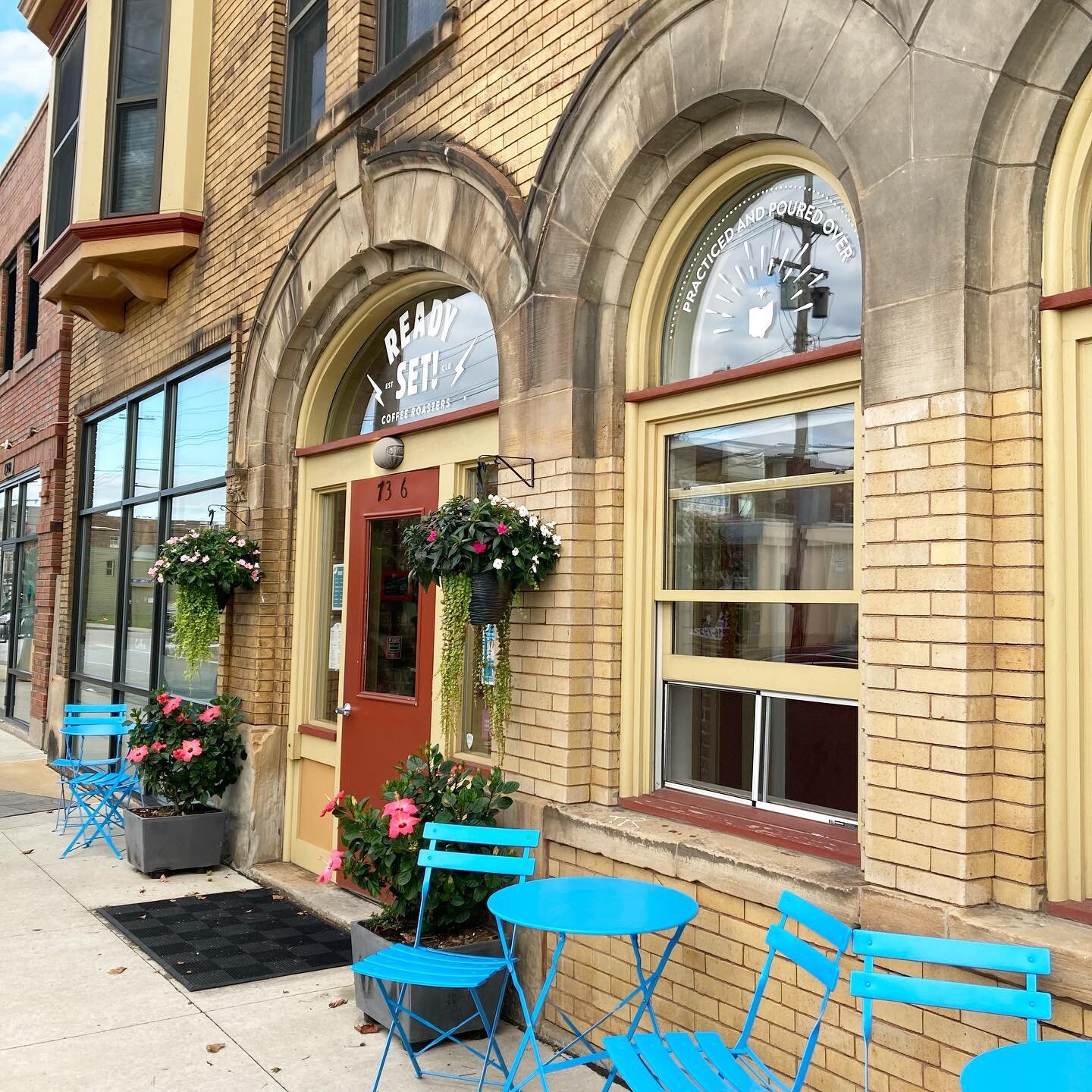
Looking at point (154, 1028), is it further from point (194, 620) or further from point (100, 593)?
point (100, 593)

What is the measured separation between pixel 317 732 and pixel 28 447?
345 inches

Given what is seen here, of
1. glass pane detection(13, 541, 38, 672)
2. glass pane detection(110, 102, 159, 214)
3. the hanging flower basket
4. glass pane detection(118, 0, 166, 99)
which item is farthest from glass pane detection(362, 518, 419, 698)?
glass pane detection(13, 541, 38, 672)

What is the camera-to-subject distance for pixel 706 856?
396 cm

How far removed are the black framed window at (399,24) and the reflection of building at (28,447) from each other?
703 centimetres

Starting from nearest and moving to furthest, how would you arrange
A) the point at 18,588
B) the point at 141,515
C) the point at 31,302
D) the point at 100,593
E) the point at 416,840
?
the point at 416,840
the point at 141,515
the point at 100,593
the point at 31,302
the point at 18,588

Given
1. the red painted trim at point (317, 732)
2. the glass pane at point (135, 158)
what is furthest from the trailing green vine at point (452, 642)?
the glass pane at point (135, 158)

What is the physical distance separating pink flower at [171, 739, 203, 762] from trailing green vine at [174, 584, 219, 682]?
45 cm

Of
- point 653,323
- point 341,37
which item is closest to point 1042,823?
point 653,323

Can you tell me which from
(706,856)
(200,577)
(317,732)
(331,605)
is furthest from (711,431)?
(200,577)

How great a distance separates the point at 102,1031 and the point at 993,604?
3.90 metres

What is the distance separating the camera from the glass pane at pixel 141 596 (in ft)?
32.2

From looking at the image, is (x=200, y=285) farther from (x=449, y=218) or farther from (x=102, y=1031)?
(x=102, y=1031)

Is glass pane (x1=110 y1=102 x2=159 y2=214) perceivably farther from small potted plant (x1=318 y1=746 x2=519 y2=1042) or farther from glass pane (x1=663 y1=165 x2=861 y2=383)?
small potted plant (x1=318 y1=746 x2=519 y2=1042)

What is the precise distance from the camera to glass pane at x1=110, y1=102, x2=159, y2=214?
927cm
